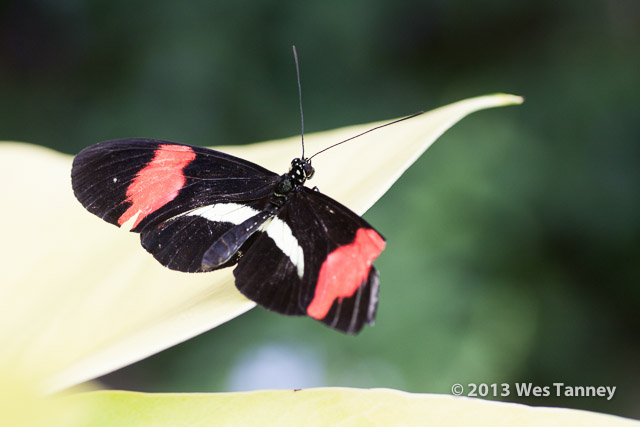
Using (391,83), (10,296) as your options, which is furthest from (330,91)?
(10,296)

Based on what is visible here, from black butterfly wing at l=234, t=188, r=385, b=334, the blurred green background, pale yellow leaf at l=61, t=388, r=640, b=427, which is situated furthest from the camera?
the blurred green background

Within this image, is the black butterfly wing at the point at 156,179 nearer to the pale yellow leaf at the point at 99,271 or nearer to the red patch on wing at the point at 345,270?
the pale yellow leaf at the point at 99,271

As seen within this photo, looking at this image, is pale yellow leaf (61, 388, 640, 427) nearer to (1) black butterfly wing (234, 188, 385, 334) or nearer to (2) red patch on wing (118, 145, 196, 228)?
(1) black butterfly wing (234, 188, 385, 334)

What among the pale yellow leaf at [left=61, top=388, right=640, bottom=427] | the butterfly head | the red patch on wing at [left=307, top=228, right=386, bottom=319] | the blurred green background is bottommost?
the pale yellow leaf at [left=61, top=388, right=640, bottom=427]

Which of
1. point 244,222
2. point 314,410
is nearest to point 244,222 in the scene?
point 244,222

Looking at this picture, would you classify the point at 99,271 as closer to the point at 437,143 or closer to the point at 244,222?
the point at 244,222

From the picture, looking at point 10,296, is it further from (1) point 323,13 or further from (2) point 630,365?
(2) point 630,365

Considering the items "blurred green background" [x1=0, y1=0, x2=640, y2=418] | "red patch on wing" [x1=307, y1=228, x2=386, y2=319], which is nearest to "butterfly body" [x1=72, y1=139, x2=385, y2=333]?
"red patch on wing" [x1=307, y1=228, x2=386, y2=319]

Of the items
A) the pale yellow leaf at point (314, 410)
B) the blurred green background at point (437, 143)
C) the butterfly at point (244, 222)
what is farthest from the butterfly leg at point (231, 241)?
the blurred green background at point (437, 143)
